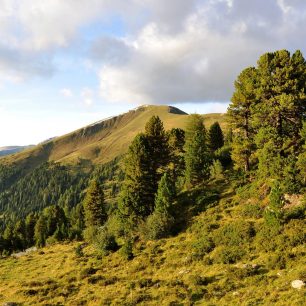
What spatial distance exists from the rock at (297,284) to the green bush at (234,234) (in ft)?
36.6

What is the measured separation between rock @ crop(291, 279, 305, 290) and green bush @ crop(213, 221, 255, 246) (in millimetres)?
11155

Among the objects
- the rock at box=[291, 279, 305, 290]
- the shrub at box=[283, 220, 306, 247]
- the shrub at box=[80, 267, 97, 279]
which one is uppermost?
the shrub at box=[283, 220, 306, 247]

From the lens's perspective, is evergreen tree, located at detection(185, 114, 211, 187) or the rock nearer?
the rock

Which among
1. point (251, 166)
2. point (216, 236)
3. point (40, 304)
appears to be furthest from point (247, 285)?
point (251, 166)

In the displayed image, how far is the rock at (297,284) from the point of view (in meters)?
20.2

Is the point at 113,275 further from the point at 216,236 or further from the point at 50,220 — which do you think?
the point at 50,220

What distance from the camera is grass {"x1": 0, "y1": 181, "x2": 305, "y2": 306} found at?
72.9 ft

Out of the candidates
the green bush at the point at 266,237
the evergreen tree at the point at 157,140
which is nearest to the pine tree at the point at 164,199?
the evergreen tree at the point at 157,140

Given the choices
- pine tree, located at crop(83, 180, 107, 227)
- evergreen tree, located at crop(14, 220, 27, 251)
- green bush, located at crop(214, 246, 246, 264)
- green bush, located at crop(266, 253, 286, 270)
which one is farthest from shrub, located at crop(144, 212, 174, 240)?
evergreen tree, located at crop(14, 220, 27, 251)

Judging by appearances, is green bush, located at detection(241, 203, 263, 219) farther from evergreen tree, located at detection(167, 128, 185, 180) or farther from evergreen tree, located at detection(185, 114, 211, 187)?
evergreen tree, located at detection(167, 128, 185, 180)

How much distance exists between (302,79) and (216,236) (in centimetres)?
2297

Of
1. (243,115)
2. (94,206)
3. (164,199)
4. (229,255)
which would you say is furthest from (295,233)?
(94,206)

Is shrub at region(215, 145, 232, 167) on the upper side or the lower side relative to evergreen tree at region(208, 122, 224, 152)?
lower

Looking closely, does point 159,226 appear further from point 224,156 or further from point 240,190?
point 224,156
